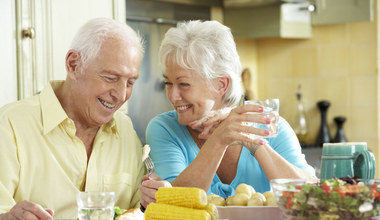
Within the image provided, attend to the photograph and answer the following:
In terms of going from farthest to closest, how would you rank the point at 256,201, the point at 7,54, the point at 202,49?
the point at 7,54 → the point at 202,49 → the point at 256,201

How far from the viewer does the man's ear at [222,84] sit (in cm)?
224

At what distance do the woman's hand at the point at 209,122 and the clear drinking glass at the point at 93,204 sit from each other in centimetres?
72

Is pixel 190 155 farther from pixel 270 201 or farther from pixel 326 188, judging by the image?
pixel 326 188

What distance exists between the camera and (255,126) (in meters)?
1.78

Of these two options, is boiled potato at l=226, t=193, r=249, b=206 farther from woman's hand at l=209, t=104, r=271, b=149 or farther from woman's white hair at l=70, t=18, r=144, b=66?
woman's white hair at l=70, t=18, r=144, b=66

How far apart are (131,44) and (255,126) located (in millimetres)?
539

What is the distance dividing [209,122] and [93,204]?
0.75m

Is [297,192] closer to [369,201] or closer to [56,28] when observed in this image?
[369,201]

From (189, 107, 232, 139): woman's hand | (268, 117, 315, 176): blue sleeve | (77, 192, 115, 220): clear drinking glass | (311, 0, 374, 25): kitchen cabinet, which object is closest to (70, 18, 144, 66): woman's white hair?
(189, 107, 232, 139): woman's hand

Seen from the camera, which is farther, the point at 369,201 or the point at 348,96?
the point at 348,96

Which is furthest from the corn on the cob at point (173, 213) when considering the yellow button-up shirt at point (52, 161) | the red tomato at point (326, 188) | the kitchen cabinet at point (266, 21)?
the kitchen cabinet at point (266, 21)

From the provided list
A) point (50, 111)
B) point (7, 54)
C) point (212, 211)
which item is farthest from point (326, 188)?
point (7, 54)

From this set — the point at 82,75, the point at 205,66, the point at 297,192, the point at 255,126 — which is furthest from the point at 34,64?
the point at 297,192

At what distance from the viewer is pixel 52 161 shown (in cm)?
197
